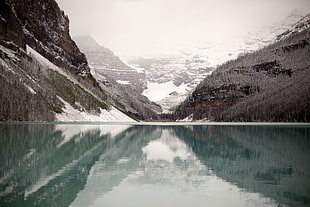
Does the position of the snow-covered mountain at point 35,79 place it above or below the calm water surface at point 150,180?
above

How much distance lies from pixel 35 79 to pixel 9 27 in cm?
3387

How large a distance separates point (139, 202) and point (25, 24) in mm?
196749

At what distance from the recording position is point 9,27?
15288 centimetres

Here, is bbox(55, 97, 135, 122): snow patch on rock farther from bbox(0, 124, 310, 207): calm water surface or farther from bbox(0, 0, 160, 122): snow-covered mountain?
bbox(0, 124, 310, 207): calm water surface

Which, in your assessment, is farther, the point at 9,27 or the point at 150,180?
the point at 9,27

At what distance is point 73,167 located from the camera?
23.2 m

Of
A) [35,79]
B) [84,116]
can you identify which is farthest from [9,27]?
[84,116]

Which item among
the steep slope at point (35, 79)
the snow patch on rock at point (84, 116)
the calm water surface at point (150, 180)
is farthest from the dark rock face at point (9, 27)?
the calm water surface at point (150, 180)

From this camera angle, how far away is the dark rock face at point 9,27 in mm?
147812

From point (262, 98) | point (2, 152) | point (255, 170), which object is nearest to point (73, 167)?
point (2, 152)

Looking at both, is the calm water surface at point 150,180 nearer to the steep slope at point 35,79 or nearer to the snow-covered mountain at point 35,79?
the steep slope at point 35,79

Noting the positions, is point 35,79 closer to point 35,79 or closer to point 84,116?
point 35,79

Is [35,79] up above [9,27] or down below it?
below

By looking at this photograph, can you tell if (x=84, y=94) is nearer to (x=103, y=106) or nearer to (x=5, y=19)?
(x=103, y=106)
